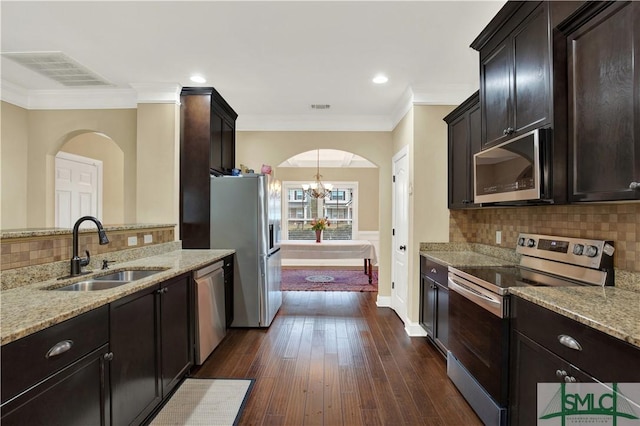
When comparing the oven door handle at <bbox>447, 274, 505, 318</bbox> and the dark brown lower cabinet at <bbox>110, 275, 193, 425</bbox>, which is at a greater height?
the oven door handle at <bbox>447, 274, 505, 318</bbox>

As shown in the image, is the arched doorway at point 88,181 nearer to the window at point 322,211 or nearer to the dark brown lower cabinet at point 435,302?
Answer: the window at point 322,211

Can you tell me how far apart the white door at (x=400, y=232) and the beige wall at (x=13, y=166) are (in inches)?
177

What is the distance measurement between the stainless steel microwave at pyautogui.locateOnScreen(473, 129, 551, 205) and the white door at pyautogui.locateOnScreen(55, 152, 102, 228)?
4922 millimetres

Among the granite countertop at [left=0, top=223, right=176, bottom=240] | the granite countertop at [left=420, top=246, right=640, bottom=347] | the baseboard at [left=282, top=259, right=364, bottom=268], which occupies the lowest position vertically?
the baseboard at [left=282, top=259, right=364, bottom=268]

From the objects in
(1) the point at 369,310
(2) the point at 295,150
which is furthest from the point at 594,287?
(2) the point at 295,150

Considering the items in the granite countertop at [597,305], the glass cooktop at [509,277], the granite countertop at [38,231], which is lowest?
the glass cooktop at [509,277]

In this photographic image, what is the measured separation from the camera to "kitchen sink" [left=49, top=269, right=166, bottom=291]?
2.00 meters

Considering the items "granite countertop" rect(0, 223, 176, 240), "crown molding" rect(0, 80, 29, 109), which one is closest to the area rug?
"granite countertop" rect(0, 223, 176, 240)

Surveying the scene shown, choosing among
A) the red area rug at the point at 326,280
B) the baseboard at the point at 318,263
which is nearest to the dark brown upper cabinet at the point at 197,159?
the red area rug at the point at 326,280

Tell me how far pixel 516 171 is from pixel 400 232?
2.19 m

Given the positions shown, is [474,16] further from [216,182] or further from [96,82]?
[96,82]

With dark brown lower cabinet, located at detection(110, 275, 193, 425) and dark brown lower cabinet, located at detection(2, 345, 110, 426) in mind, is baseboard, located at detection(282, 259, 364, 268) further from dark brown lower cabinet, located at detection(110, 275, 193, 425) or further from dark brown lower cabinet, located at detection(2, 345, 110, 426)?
dark brown lower cabinet, located at detection(2, 345, 110, 426)

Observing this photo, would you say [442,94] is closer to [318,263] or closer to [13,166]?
[13,166]

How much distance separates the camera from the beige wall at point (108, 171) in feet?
15.6
